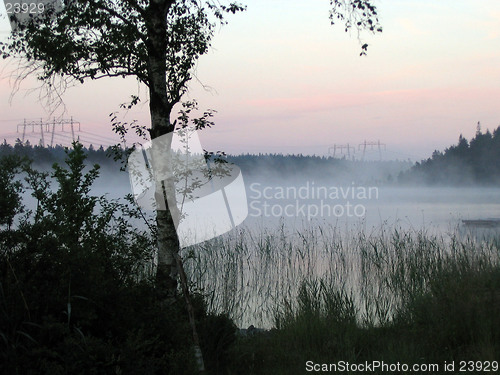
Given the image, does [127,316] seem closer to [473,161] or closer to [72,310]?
[72,310]

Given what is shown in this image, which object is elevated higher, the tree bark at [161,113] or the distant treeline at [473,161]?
the tree bark at [161,113]

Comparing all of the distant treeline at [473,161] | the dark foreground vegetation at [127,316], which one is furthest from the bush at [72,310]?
the distant treeline at [473,161]

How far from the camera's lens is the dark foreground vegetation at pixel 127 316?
5359mm

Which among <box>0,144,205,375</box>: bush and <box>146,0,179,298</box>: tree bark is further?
<box>146,0,179,298</box>: tree bark

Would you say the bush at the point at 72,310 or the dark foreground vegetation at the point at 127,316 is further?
the dark foreground vegetation at the point at 127,316

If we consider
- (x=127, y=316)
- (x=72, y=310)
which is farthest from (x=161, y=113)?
(x=72, y=310)

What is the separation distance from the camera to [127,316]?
19.3 feet

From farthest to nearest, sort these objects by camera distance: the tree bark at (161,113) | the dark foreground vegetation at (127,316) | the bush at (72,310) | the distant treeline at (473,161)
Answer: the distant treeline at (473,161), the tree bark at (161,113), the dark foreground vegetation at (127,316), the bush at (72,310)

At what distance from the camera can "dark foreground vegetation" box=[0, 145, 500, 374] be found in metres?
5.36

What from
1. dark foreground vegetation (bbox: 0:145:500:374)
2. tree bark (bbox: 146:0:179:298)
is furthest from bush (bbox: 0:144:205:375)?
tree bark (bbox: 146:0:179:298)

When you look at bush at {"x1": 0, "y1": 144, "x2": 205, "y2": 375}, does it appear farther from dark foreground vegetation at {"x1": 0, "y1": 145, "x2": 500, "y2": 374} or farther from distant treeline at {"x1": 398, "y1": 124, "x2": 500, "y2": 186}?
distant treeline at {"x1": 398, "y1": 124, "x2": 500, "y2": 186}

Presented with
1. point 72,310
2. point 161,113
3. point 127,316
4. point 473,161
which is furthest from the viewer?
point 473,161

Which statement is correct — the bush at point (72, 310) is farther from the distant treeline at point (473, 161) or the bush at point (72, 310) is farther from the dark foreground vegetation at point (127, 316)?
the distant treeline at point (473, 161)

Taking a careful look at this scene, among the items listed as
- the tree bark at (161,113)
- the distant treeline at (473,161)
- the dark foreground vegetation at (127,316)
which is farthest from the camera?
the distant treeline at (473,161)
